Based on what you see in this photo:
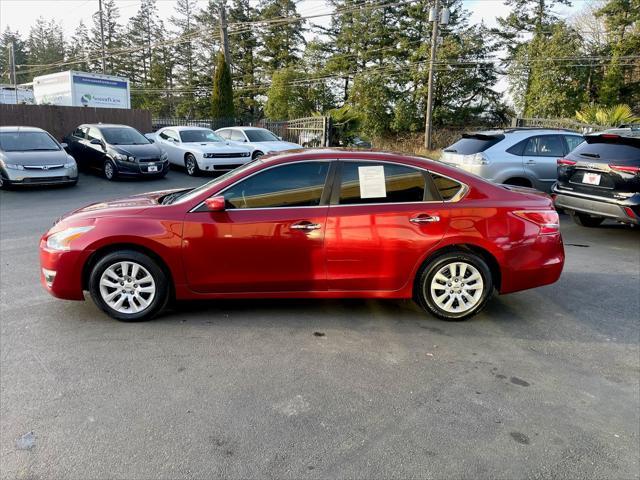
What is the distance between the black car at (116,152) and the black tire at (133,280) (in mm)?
9829

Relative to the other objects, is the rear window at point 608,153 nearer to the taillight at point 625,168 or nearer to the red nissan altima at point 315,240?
the taillight at point 625,168

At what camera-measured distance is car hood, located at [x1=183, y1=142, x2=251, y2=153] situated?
592 inches

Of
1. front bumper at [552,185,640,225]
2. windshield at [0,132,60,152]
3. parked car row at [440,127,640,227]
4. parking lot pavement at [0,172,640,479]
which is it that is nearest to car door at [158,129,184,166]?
windshield at [0,132,60,152]

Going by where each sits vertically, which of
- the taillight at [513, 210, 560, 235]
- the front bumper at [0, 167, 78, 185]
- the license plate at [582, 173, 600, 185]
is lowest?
the front bumper at [0, 167, 78, 185]

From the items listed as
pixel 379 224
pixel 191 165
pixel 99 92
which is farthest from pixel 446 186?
pixel 99 92

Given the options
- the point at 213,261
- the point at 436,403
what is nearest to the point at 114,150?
the point at 213,261

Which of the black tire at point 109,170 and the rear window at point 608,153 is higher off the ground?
the rear window at point 608,153

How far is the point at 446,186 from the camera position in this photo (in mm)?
4434

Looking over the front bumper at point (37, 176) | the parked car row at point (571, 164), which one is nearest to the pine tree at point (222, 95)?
the front bumper at point (37, 176)

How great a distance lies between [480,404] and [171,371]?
2.14 meters

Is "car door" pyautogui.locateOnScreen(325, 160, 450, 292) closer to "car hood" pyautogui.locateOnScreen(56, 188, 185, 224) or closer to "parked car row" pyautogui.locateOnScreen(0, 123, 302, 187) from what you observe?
"car hood" pyautogui.locateOnScreen(56, 188, 185, 224)

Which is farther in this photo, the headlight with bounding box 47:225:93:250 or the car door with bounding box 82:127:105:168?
the car door with bounding box 82:127:105:168

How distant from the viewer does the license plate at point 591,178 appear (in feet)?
24.2

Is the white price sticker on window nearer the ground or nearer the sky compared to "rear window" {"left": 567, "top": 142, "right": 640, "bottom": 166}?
nearer the ground
